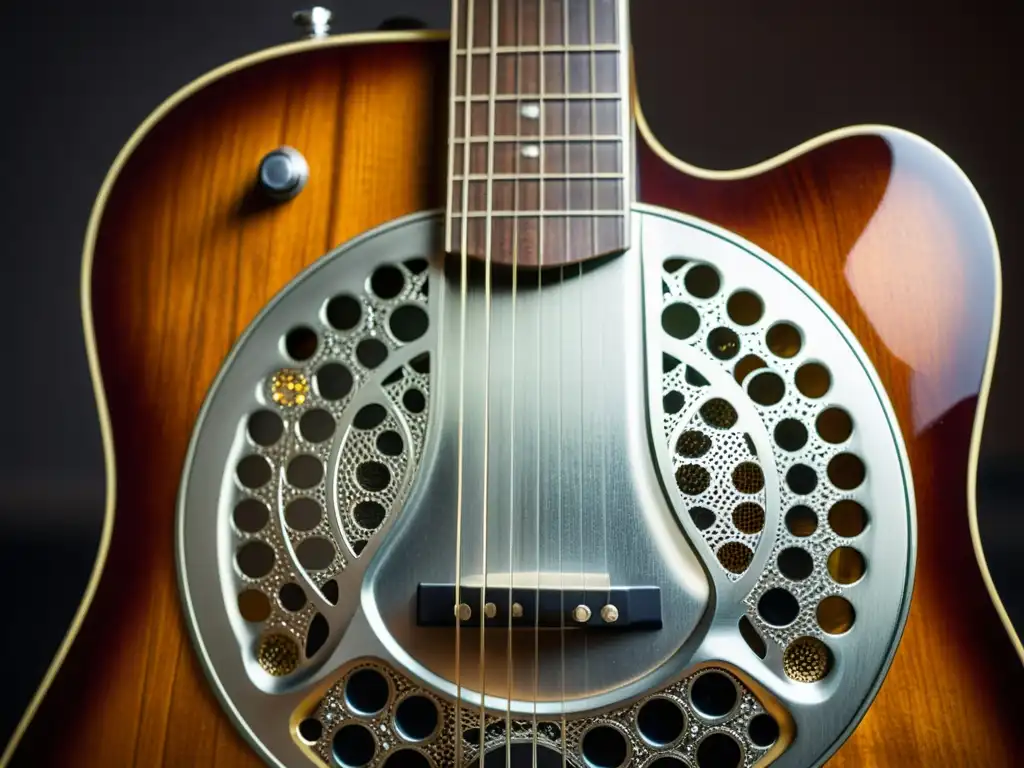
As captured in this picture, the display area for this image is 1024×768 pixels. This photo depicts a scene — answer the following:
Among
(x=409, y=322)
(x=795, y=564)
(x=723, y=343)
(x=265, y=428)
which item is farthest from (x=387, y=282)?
(x=795, y=564)

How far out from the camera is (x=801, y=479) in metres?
0.65

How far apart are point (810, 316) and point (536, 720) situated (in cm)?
32

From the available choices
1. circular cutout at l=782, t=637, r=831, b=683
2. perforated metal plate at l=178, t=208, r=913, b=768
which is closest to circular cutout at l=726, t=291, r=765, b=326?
perforated metal plate at l=178, t=208, r=913, b=768

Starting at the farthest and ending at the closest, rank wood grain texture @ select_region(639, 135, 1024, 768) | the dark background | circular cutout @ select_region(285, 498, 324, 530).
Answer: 1. the dark background
2. circular cutout @ select_region(285, 498, 324, 530)
3. wood grain texture @ select_region(639, 135, 1024, 768)

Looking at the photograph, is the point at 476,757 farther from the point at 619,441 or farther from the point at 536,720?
the point at 619,441

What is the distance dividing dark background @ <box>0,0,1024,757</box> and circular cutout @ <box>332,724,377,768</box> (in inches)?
19.2

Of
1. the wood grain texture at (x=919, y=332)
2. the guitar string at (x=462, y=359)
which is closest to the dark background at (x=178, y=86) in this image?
the wood grain texture at (x=919, y=332)

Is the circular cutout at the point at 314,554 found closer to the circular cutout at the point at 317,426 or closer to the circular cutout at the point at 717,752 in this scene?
Result: the circular cutout at the point at 317,426

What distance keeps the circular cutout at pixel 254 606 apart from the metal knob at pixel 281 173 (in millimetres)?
281

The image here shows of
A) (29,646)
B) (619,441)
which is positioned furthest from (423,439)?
(29,646)

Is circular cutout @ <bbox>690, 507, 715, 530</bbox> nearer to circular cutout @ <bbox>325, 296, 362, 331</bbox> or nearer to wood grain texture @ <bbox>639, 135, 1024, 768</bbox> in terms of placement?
wood grain texture @ <bbox>639, 135, 1024, 768</bbox>

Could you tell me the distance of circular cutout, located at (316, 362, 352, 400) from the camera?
2.27 feet

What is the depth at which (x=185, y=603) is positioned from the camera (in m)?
0.65

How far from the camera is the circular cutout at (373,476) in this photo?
2.18ft
